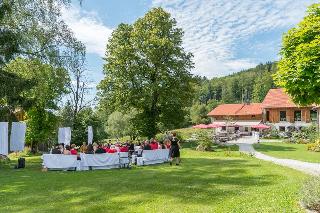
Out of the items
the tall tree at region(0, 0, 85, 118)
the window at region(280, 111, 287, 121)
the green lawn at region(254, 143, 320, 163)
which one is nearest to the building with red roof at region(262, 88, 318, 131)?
the window at region(280, 111, 287, 121)

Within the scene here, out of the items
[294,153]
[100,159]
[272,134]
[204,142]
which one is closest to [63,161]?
[100,159]

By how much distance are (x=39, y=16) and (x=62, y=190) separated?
12.4m

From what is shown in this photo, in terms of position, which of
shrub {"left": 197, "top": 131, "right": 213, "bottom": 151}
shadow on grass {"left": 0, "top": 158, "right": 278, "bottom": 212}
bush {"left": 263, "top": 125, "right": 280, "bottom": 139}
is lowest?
shadow on grass {"left": 0, "top": 158, "right": 278, "bottom": 212}

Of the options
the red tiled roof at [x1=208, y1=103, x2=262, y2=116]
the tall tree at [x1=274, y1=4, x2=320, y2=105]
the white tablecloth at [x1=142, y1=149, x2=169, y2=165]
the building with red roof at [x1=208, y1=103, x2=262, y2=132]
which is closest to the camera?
the tall tree at [x1=274, y1=4, x2=320, y2=105]

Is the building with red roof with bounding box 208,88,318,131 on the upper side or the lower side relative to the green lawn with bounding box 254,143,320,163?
upper

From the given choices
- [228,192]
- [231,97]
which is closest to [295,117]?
[228,192]

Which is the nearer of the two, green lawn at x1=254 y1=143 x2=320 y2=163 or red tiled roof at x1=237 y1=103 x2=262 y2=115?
green lawn at x1=254 y1=143 x2=320 y2=163

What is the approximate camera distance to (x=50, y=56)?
23625mm

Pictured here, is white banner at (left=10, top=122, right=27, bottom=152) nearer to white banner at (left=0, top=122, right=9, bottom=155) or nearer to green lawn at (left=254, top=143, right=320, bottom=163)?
white banner at (left=0, top=122, right=9, bottom=155)

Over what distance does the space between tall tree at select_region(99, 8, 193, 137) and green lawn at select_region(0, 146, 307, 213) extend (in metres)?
22.8

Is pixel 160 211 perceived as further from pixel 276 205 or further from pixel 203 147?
pixel 203 147

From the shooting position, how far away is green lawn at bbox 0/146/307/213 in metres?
10.9

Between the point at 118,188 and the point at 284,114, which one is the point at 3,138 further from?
the point at 284,114

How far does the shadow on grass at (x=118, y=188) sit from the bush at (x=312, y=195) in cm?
282
